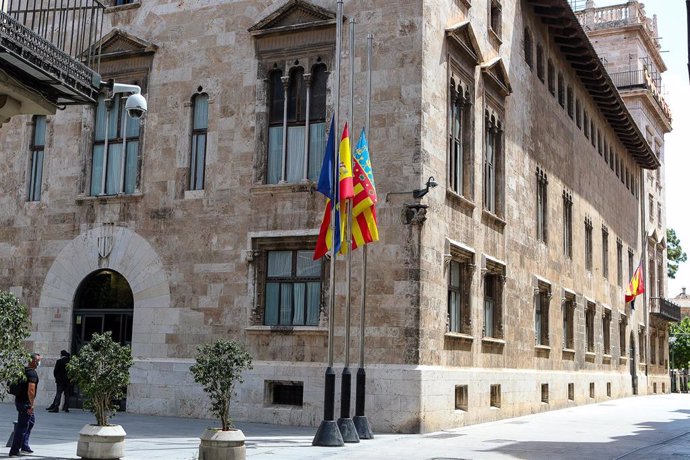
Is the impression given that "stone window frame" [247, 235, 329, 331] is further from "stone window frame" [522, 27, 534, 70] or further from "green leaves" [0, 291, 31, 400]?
"stone window frame" [522, 27, 534, 70]

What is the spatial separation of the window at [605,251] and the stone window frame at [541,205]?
11148 millimetres

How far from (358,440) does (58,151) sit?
13233mm

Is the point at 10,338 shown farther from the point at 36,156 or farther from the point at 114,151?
the point at 36,156

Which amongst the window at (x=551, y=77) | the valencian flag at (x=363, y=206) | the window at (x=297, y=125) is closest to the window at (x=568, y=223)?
the window at (x=551, y=77)

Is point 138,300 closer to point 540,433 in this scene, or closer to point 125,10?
point 125,10

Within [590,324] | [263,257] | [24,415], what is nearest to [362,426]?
[263,257]

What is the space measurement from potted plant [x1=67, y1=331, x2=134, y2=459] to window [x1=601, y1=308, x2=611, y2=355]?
31.3m

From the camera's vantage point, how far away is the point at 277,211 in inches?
875

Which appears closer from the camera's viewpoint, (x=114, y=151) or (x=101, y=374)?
(x=101, y=374)

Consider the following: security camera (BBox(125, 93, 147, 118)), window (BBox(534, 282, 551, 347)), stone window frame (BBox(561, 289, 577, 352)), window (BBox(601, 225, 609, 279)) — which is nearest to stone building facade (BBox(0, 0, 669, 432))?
window (BBox(534, 282, 551, 347))

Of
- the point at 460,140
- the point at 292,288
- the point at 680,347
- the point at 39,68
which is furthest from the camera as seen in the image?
the point at 680,347

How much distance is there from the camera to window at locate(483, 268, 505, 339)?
85.0 feet

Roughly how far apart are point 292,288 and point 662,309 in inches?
1644

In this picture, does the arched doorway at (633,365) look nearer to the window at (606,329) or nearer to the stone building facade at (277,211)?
the window at (606,329)
